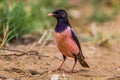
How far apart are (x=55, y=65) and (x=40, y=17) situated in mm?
2605

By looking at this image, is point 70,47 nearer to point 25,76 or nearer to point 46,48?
point 25,76

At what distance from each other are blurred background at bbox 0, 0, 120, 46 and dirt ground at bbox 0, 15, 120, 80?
1.09ft

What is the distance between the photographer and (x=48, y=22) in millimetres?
9227

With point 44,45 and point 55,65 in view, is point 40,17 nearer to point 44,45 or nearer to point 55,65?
point 44,45

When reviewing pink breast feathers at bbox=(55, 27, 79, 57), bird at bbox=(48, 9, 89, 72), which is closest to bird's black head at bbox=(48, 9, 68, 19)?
bird at bbox=(48, 9, 89, 72)

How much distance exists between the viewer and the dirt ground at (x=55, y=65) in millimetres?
5652

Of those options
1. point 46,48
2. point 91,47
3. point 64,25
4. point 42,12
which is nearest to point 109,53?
point 91,47

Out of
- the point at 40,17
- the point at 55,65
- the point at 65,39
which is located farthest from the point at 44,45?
the point at 65,39

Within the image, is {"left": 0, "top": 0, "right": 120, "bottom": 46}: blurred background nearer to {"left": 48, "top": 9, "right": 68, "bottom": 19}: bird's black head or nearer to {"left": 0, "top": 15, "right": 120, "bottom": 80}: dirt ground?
{"left": 0, "top": 15, "right": 120, "bottom": 80}: dirt ground

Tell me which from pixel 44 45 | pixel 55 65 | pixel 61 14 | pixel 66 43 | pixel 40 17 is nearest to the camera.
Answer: pixel 66 43

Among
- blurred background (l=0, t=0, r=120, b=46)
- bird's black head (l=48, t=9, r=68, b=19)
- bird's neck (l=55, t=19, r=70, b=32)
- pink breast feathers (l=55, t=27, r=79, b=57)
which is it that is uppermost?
bird's black head (l=48, t=9, r=68, b=19)

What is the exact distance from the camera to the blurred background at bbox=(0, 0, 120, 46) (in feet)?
24.9

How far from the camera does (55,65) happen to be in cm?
650

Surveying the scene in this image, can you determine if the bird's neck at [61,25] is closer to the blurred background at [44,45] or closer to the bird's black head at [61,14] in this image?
the bird's black head at [61,14]
